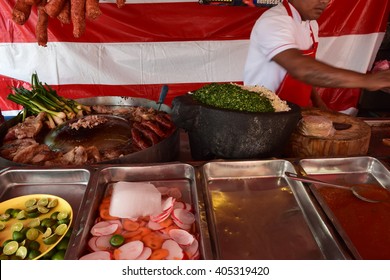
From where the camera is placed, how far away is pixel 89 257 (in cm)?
129

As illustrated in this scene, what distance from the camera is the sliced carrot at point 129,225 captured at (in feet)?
4.85

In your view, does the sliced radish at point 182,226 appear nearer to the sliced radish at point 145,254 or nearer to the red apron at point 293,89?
the sliced radish at point 145,254

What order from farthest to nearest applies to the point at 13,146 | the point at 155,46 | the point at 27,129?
1. the point at 155,46
2. the point at 27,129
3. the point at 13,146

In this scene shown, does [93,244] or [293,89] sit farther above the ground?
[293,89]

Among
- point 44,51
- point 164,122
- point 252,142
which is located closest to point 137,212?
point 252,142

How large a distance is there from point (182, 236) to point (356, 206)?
2.87ft

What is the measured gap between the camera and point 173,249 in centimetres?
135

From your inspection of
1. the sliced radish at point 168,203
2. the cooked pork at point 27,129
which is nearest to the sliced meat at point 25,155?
the cooked pork at point 27,129

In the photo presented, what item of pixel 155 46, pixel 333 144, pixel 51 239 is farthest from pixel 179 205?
pixel 155 46

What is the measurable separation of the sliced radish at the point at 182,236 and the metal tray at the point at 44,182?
62 centimetres

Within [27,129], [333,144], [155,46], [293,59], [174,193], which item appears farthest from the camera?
[155,46]

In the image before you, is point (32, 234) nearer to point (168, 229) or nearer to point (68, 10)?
point (168, 229)

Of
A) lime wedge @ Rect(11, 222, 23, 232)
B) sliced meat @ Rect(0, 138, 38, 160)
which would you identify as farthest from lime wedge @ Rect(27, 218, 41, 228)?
sliced meat @ Rect(0, 138, 38, 160)

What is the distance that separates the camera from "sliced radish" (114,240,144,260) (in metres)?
1.32
